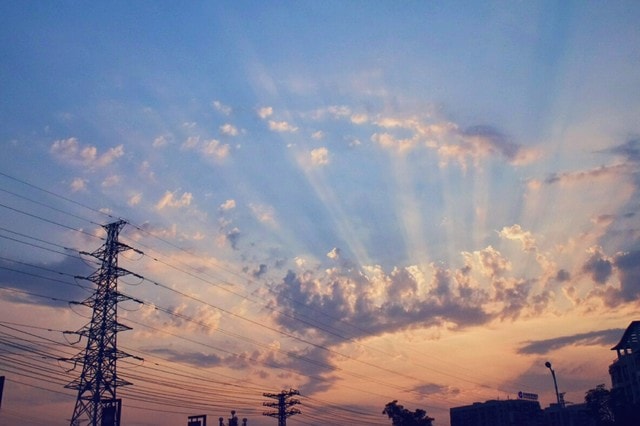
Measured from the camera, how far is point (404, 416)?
5812 inches

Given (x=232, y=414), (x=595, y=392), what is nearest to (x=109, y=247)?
(x=232, y=414)

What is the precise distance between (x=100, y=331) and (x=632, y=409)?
73.0 m

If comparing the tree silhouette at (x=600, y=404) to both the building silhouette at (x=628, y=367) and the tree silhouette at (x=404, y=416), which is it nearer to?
the building silhouette at (x=628, y=367)

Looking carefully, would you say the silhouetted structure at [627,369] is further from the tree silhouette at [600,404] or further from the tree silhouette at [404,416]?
the tree silhouette at [404,416]

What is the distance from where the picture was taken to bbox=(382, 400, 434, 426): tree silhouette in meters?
146

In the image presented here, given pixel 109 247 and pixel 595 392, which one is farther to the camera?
pixel 595 392

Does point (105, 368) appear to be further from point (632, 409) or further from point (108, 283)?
point (632, 409)

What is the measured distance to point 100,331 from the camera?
61125 mm

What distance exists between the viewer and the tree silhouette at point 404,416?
146 metres

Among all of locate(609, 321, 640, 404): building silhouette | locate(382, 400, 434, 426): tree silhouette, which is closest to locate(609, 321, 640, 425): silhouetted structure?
locate(609, 321, 640, 404): building silhouette

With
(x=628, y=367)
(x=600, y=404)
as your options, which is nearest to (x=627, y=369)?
(x=628, y=367)

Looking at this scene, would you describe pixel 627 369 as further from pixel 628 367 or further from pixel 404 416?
pixel 404 416

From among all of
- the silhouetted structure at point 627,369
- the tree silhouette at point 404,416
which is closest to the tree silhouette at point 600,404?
the silhouetted structure at point 627,369

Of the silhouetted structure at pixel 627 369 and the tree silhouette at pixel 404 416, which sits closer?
the silhouetted structure at pixel 627 369
